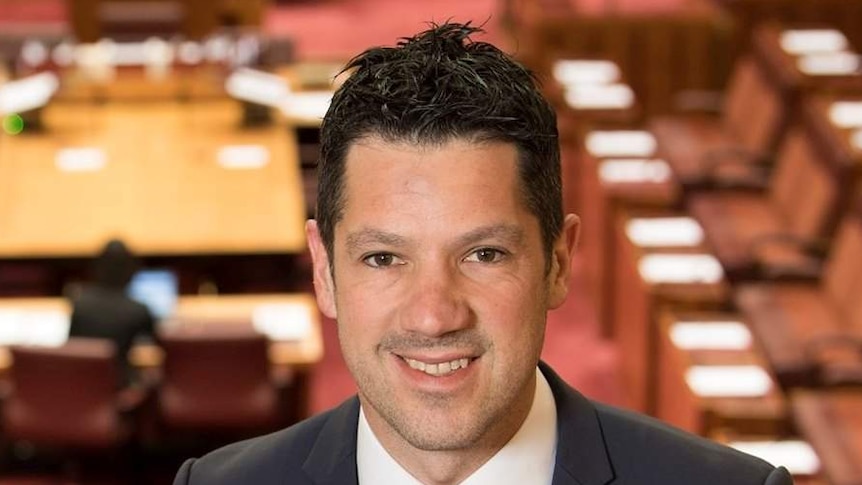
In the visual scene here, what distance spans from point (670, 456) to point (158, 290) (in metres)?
6.25

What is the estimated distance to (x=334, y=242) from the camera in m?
1.88

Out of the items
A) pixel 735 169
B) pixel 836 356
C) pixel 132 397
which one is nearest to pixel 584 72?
pixel 735 169

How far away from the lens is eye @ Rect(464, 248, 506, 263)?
1.80 meters

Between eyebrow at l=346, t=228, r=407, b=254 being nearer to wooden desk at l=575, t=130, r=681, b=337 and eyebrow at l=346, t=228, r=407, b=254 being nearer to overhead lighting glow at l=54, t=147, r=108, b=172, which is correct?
wooden desk at l=575, t=130, r=681, b=337

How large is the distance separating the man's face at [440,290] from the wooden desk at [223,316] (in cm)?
548

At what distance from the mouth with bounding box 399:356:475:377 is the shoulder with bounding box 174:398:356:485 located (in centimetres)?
28

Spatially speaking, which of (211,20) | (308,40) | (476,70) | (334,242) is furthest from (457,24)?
(308,40)

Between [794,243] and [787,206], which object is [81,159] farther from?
[794,243]

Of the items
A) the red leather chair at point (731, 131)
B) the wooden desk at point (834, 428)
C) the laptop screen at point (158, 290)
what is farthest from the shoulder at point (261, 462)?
the red leather chair at point (731, 131)

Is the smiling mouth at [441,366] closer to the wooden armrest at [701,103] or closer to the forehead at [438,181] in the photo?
the forehead at [438,181]

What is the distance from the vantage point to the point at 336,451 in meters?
1.99

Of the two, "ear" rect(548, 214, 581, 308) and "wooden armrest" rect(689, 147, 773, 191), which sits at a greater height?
"ear" rect(548, 214, 581, 308)

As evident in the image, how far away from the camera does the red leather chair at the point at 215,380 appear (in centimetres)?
713

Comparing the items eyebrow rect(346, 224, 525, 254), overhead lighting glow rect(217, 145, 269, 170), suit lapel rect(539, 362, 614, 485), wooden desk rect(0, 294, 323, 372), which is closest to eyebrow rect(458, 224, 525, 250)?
eyebrow rect(346, 224, 525, 254)
